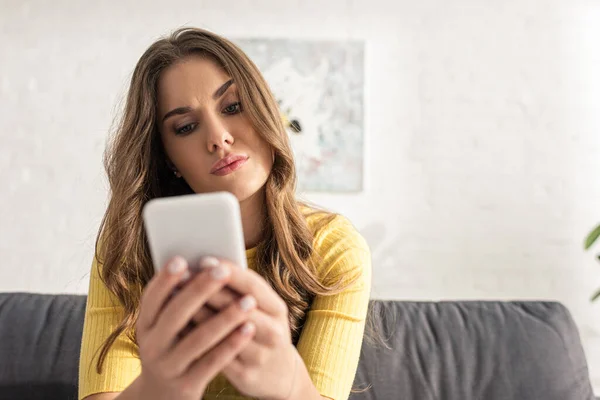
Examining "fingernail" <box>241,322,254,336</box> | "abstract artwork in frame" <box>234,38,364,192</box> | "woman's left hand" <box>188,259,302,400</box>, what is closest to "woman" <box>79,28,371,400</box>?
"woman's left hand" <box>188,259,302,400</box>

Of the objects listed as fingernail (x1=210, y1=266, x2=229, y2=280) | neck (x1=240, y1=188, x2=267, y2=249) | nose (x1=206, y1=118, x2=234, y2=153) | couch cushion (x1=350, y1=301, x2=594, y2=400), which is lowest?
couch cushion (x1=350, y1=301, x2=594, y2=400)

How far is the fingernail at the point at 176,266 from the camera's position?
0.77 meters

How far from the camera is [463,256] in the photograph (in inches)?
122

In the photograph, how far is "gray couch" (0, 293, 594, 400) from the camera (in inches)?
61.8

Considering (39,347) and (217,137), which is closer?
(217,137)

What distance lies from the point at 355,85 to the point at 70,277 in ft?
5.03

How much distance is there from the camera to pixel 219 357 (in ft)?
2.68

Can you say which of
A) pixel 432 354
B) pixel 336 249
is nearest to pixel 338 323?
pixel 336 249

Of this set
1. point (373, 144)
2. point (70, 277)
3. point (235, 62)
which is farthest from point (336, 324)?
point (70, 277)

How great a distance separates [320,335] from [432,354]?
432 millimetres

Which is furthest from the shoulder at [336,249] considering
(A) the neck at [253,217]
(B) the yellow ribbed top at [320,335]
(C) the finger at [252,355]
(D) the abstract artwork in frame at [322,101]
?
(D) the abstract artwork in frame at [322,101]

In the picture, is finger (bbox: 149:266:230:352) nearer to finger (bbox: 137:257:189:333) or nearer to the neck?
finger (bbox: 137:257:189:333)

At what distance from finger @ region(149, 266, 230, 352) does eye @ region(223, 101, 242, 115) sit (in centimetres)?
58

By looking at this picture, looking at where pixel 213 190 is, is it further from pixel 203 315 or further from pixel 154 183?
pixel 203 315
